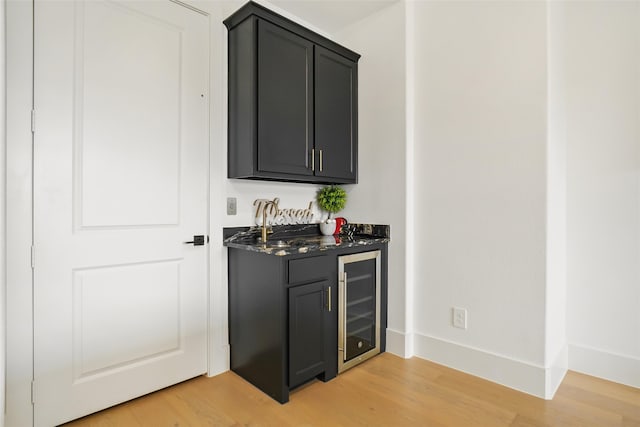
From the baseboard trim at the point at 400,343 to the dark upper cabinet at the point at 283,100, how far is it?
1.28 meters

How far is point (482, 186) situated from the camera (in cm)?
237

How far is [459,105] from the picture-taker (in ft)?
8.13

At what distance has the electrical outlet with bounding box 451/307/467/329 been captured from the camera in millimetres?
2453

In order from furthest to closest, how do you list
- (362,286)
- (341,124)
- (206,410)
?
(341,124) < (362,286) < (206,410)

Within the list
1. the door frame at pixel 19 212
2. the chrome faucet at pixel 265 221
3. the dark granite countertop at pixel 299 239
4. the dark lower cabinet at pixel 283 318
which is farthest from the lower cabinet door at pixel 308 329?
the door frame at pixel 19 212

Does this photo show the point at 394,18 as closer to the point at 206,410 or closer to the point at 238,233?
the point at 238,233

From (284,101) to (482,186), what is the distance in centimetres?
145

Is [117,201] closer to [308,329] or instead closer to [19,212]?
[19,212]

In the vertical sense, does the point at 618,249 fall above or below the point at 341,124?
below

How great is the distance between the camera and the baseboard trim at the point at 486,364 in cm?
212

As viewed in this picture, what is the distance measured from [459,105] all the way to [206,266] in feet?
6.79

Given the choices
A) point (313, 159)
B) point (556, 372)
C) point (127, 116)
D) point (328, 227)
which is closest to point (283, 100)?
point (313, 159)

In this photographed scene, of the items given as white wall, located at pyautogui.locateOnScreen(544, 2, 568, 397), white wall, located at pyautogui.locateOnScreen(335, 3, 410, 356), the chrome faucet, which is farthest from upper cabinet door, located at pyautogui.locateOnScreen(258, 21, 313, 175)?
white wall, located at pyautogui.locateOnScreen(544, 2, 568, 397)

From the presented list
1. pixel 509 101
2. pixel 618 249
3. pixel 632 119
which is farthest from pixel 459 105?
pixel 618 249
